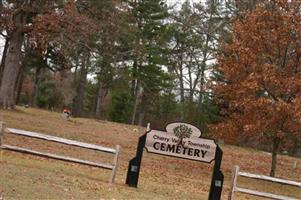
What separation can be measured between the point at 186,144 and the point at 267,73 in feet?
28.5

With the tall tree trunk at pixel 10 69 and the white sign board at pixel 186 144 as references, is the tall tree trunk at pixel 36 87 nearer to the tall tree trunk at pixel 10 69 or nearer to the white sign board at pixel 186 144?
the tall tree trunk at pixel 10 69

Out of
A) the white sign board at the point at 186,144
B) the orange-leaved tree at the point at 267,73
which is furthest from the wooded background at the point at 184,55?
the white sign board at the point at 186,144

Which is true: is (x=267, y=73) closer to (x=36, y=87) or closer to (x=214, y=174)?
(x=214, y=174)

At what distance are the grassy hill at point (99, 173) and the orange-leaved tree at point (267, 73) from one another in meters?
2.22

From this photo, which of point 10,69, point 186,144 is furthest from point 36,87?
point 186,144

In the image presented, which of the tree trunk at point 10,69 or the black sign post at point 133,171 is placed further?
the tree trunk at point 10,69

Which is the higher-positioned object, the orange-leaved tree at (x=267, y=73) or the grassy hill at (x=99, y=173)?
the orange-leaved tree at (x=267, y=73)

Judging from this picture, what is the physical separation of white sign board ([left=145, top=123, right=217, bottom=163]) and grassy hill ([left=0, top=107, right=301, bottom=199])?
1.06 metres

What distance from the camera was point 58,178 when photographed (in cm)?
1274

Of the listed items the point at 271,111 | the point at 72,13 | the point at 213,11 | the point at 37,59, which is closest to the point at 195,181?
the point at 271,111

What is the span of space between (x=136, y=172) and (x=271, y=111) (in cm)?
908

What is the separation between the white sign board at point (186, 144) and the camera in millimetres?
13367

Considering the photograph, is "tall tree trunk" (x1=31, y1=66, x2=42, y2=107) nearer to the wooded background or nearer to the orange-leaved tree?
the wooded background

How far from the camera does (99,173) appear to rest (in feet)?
51.5
